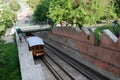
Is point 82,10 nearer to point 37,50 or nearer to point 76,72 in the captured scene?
point 37,50

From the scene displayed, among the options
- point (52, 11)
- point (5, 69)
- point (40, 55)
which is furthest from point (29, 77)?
point (52, 11)

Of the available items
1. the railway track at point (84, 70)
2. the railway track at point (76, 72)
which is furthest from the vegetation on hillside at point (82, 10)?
the railway track at point (76, 72)

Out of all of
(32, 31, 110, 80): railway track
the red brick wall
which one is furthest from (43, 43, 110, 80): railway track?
the red brick wall

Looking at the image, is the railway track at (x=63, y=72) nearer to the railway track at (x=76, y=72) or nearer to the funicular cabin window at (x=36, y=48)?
the railway track at (x=76, y=72)

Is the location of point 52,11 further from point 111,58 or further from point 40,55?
point 111,58

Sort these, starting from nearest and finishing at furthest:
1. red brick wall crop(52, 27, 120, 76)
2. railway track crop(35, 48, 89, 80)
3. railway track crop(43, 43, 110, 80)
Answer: red brick wall crop(52, 27, 120, 76) < railway track crop(43, 43, 110, 80) < railway track crop(35, 48, 89, 80)

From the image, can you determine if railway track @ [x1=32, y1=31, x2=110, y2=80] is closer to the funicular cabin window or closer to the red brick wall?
the red brick wall

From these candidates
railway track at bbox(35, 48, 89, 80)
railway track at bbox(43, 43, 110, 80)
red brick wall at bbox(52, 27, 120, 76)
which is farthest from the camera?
railway track at bbox(35, 48, 89, 80)

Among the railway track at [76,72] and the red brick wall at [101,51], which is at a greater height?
the red brick wall at [101,51]

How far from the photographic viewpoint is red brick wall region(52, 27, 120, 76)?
44.7ft

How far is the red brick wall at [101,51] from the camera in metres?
13.6

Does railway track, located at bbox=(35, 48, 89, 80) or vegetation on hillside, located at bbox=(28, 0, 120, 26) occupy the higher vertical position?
vegetation on hillside, located at bbox=(28, 0, 120, 26)

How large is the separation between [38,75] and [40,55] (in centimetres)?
1090

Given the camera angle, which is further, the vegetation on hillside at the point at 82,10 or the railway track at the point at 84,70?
the vegetation on hillside at the point at 82,10
